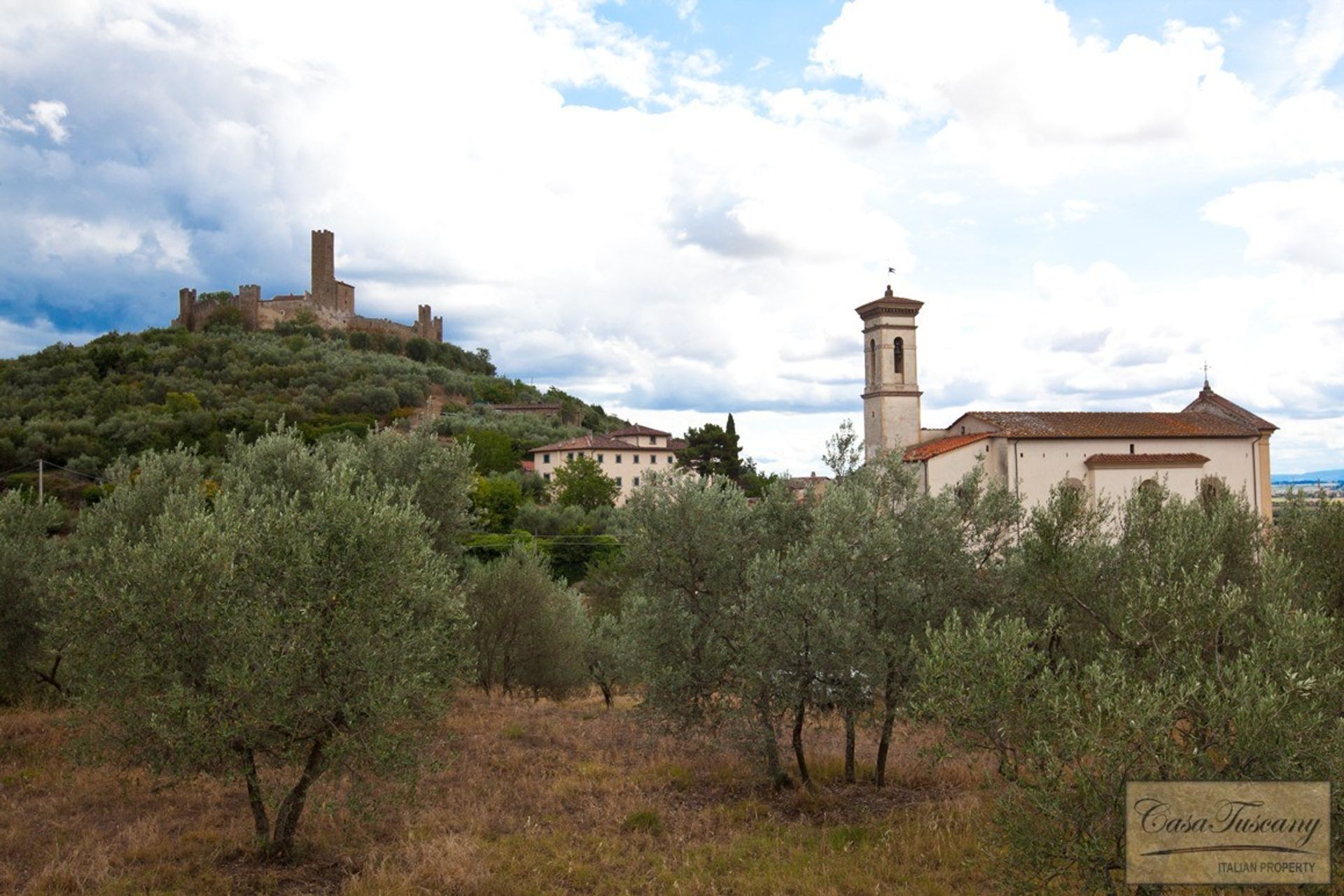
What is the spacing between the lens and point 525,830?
11609 mm

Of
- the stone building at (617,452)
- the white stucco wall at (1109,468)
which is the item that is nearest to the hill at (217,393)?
the stone building at (617,452)

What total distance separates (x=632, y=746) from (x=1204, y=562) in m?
10.6

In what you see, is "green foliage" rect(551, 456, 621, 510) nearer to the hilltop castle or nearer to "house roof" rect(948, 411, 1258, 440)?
"house roof" rect(948, 411, 1258, 440)

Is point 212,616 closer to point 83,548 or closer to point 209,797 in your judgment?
point 209,797

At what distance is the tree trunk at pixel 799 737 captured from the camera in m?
12.2

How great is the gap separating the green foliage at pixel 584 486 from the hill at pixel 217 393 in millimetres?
14374

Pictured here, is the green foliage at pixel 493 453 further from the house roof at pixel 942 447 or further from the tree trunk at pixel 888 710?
the tree trunk at pixel 888 710

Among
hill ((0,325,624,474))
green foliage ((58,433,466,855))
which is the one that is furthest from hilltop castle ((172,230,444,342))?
green foliage ((58,433,466,855))

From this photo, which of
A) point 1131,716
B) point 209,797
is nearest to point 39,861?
point 209,797

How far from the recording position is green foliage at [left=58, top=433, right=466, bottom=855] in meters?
9.34

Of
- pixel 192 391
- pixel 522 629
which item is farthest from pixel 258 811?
pixel 192 391

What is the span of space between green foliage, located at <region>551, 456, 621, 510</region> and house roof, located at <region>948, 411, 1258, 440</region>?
98.8 feet

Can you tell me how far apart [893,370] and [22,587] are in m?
30.6

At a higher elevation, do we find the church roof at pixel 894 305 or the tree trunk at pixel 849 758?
the church roof at pixel 894 305
